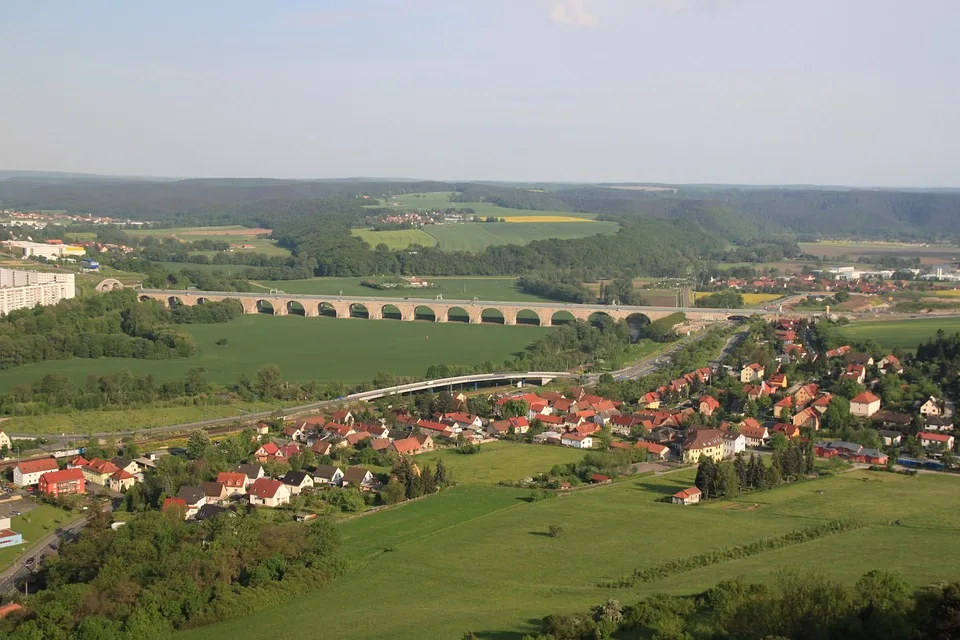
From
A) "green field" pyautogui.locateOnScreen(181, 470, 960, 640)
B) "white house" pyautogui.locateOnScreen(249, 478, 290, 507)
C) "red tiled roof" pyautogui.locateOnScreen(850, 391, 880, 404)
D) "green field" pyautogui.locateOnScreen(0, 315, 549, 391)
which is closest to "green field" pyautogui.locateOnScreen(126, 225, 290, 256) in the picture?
"green field" pyautogui.locateOnScreen(0, 315, 549, 391)

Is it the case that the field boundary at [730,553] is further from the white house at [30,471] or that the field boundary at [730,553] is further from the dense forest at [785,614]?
the white house at [30,471]

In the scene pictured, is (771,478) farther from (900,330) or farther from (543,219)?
(543,219)

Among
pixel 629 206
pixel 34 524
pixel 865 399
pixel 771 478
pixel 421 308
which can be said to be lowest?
pixel 421 308

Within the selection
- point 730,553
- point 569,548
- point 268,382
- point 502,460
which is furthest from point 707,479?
point 268,382

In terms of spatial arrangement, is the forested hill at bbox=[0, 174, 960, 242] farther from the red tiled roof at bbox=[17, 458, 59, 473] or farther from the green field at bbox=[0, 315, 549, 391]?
the red tiled roof at bbox=[17, 458, 59, 473]

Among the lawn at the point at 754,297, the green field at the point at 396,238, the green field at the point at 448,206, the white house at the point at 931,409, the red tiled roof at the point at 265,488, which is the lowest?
the red tiled roof at the point at 265,488

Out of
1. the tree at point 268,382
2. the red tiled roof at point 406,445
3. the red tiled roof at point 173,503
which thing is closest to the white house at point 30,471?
the red tiled roof at point 173,503

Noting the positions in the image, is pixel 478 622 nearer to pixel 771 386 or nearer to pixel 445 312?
pixel 771 386
